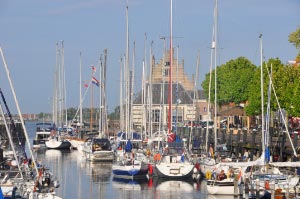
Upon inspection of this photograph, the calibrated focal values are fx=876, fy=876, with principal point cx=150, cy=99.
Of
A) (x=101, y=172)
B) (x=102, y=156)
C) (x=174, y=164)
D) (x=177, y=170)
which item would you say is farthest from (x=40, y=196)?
(x=102, y=156)

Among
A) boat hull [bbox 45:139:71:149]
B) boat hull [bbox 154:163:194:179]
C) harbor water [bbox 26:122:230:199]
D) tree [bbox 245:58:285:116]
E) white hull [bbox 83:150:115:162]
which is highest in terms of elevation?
tree [bbox 245:58:285:116]

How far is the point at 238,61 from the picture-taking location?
140 m

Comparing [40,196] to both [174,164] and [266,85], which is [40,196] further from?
[266,85]

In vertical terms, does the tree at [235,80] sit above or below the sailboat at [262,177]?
above

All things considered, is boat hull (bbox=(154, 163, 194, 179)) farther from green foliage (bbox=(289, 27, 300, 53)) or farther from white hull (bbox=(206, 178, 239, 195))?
green foliage (bbox=(289, 27, 300, 53))

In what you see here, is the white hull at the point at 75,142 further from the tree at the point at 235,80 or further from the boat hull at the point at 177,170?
the boat hull at the point at 177,170

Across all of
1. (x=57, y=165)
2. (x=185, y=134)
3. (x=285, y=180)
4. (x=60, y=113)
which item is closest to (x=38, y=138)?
(x=60, y=113)

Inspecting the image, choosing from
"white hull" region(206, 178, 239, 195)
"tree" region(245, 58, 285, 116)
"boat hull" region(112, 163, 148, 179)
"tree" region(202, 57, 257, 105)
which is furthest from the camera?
"tree" region(202, 57, 257, 105)

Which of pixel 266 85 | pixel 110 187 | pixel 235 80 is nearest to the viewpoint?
pixel 110 187

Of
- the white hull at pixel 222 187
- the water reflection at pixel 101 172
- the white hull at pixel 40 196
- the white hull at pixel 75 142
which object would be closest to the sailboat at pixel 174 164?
the water reflection at pixel 101 172

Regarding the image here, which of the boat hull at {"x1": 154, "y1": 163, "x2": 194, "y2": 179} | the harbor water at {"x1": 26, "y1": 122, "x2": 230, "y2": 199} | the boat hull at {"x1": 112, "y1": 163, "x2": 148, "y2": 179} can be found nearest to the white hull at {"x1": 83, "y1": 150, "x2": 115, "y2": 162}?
the harbor water at {"x1": 26, "y1": 122, "x2": 230, "y2": 199}

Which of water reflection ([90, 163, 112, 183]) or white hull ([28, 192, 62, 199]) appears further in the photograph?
water reflection ([90, 163, 112, 183])

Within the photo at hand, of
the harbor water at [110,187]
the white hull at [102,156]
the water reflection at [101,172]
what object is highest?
the white hull at [102,156]

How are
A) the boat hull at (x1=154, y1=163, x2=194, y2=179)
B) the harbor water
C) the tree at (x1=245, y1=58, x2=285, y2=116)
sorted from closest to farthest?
the harbor water → the boat hull at (x1=154, y1=163, x2=194, y2=179) → the tree at (x1=245, y1=58, x2=285, y2=116)
